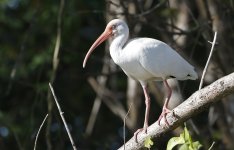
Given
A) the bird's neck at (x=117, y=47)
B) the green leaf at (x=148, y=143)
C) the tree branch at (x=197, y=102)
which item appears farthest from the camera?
the bird's neck at (x=117, y=47)

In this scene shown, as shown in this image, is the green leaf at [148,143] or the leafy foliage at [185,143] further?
the green leaf at [148,143]

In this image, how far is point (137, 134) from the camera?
278 inches

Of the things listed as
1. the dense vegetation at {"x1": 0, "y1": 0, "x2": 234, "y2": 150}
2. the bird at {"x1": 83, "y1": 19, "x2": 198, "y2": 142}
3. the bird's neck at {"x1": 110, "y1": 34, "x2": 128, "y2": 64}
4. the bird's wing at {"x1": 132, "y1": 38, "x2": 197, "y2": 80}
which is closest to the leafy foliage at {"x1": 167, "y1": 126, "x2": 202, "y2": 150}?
the bird at {"x1": 83, "y1": 19, "x2": 198, "y2": 142}

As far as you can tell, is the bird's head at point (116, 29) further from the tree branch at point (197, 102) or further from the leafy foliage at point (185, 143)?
the leafy foliage at point (185, 143)

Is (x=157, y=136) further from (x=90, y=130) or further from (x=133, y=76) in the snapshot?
(x=90, y=130)

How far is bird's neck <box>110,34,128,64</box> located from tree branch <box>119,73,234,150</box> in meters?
1.44

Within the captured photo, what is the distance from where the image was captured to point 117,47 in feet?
27.1

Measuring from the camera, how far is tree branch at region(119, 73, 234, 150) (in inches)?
243

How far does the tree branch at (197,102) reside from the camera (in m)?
6.17

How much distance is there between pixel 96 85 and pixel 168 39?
2.61 metres

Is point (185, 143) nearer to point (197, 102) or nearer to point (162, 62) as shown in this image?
point (197, 102)

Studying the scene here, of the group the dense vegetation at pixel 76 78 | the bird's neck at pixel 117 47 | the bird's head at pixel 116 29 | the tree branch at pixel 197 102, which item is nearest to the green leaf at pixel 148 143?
the tree branch at pixel 197 102

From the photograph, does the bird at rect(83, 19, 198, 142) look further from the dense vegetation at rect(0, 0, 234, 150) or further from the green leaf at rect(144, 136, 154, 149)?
the dense vegetation at rect(0, 0, 234, 150)

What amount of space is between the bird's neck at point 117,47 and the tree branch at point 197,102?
4.71ft
